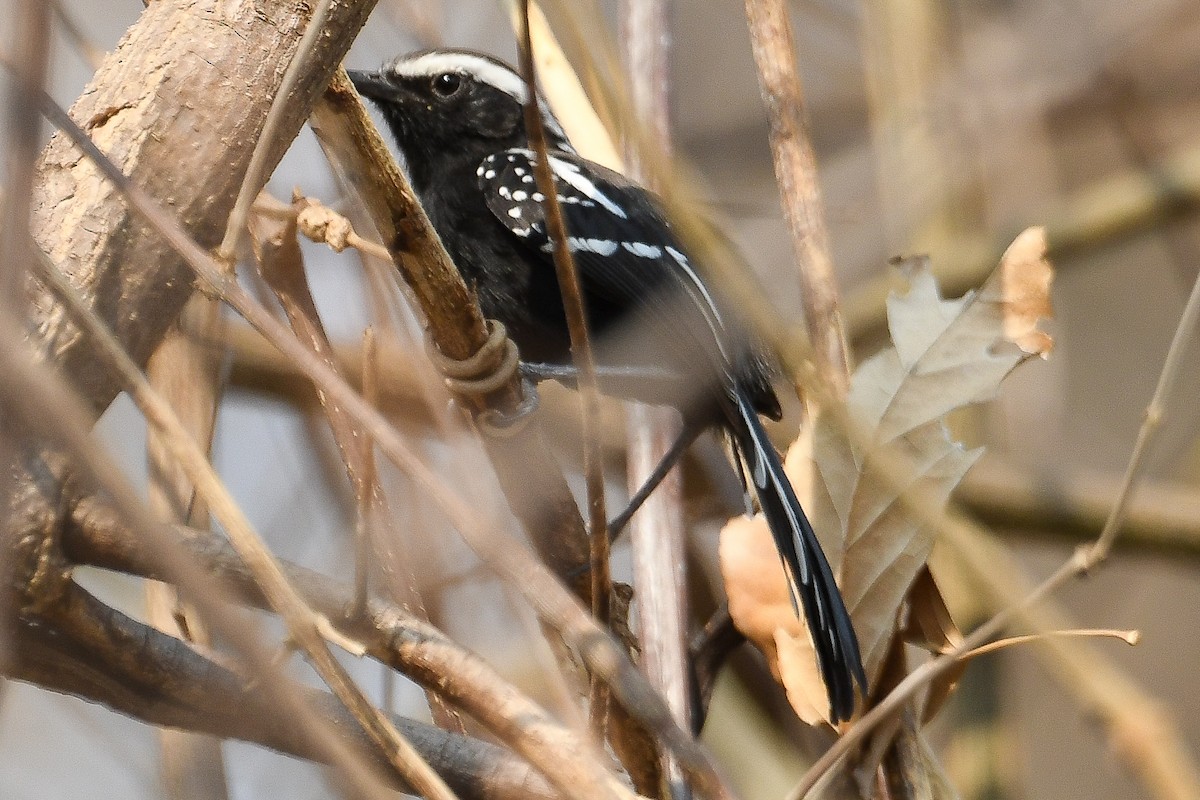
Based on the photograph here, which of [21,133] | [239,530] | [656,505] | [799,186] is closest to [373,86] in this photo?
[656,505]

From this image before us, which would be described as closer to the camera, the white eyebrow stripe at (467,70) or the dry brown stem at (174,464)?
the dry brown stem at (174,464)

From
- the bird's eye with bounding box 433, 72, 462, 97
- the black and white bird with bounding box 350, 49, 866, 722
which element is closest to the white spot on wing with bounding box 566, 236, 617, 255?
the black and white bird with bounding box 350, 49, 866, 722

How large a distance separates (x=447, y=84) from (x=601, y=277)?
77 centimetres

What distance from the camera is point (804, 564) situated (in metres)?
2.13

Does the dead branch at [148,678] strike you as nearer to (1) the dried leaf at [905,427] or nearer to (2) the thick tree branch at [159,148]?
(2) the thick tree branch at [159,148]

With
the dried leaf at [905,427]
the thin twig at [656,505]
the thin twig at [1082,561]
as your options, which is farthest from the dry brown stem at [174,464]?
the dried leaf at [905,427]

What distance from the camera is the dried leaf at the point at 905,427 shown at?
1.89m

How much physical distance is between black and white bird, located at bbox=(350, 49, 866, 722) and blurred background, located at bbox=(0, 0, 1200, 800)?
0.21 m

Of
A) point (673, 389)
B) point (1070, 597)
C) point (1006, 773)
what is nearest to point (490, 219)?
point (673, 389)

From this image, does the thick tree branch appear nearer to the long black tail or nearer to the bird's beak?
the long black tail

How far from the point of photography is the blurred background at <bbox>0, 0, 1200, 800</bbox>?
2.43 meters

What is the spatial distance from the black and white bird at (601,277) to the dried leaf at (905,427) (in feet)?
1.49

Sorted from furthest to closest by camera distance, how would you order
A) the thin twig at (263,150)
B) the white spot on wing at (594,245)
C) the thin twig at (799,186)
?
the white spot on wing at (594,245) < the thin twig at (799,186) < the thin twig at (263,150)

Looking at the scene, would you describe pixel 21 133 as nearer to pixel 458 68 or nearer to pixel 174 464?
pixel 174 464
